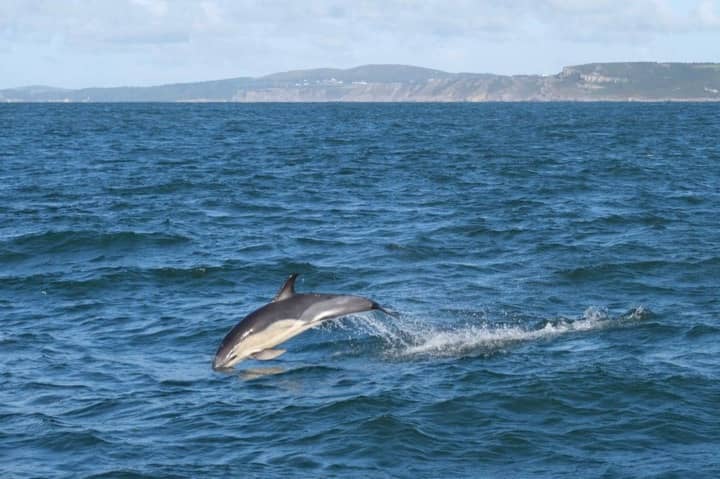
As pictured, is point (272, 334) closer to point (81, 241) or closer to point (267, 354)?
point (267, 354)

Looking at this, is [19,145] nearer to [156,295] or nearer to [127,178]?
[127,178]

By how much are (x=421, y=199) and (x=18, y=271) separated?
17306mm

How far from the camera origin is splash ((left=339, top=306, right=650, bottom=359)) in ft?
59.2

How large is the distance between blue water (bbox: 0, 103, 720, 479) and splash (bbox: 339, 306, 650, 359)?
7 cm

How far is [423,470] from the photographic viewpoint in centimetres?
1258

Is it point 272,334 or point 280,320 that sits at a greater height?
point 280,320

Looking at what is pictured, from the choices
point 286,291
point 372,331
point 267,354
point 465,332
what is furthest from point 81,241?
point 267,354

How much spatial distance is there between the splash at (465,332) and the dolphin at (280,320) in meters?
2.26

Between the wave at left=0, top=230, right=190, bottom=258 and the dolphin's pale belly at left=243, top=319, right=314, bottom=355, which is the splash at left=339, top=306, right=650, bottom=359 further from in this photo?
the wave at left=0, top=230, right=190, bottom=258

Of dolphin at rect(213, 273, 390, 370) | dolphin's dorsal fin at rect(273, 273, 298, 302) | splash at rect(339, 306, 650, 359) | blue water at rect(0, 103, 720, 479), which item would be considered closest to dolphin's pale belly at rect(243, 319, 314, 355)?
dolphin at rect(213, 273, 390, 370)

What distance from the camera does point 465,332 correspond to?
19250 mm

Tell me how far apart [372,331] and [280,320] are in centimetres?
427

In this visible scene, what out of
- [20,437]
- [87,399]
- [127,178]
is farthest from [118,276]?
[127,178]

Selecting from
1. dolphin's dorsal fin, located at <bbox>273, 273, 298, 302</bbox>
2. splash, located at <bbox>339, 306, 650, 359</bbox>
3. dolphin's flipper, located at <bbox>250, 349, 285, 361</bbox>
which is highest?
dolphin's dorsal fin, located at <bbox>273, 273, 298, 302</bbox>
